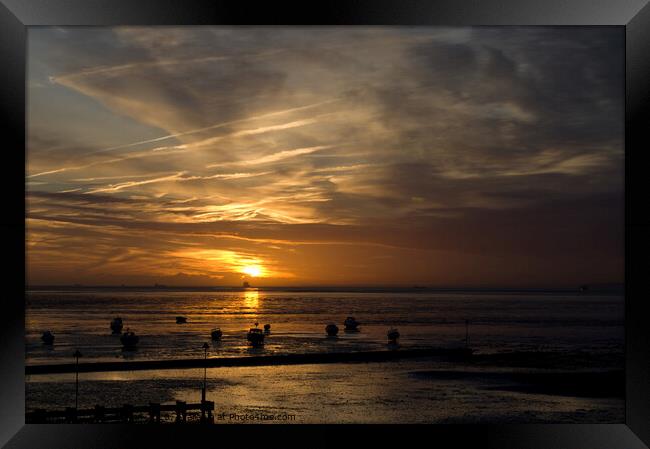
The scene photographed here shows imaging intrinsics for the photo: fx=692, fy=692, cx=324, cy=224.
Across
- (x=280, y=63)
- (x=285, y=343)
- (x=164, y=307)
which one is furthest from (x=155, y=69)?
(x=164, y=307)

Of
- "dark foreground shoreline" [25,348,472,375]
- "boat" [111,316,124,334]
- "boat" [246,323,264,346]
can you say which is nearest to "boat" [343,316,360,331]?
"boat" [246,323,264,346]

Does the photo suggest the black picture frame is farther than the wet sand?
No

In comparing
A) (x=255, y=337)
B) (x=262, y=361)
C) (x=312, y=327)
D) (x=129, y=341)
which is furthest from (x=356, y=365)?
(x=312, y=327)

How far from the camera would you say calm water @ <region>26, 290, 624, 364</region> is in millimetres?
21047

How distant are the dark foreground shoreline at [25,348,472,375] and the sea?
21 centimetres

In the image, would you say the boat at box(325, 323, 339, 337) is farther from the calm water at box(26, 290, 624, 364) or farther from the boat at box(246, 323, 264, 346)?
the boat at box(246, 323, 264, 346)

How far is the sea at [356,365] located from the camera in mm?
13781

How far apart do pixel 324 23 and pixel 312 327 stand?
926 inches

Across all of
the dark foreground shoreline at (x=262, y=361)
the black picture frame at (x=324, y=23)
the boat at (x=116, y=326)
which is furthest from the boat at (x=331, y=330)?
the black picture frame at (x=324, y=23)

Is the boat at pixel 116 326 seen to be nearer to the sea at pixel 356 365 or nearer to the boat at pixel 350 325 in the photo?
the sea at pixel 356 365

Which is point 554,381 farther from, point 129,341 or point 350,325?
point 129,341

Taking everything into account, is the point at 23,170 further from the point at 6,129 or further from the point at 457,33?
the point at 457,33

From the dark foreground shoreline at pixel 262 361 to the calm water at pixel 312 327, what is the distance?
125cm

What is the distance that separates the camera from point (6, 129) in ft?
11.1
